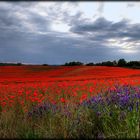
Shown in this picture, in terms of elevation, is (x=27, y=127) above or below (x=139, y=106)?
below

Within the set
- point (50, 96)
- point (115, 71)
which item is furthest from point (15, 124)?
point (115, 71)

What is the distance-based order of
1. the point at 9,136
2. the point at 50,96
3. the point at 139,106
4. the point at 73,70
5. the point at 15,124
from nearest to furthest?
the point at 139,106, the point at 9,136, the point at 15,124, the point at 50,96, the point at 73,70

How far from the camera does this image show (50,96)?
9305 mm

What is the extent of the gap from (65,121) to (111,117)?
77 centimetres

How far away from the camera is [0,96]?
9641mm

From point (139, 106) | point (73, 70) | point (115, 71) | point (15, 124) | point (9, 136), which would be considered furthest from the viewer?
point (73, 70)

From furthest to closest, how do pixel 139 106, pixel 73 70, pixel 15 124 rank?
pixel 73 70
pixel 15 124
pixel 139 106

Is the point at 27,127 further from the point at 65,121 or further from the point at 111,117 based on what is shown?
the point at 111,117

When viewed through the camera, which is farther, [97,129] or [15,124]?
[15,124]

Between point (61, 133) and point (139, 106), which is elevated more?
point (139, 106)

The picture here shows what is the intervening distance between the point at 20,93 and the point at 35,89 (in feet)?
5.23

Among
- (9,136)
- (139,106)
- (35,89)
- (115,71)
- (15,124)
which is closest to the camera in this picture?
(139,106)

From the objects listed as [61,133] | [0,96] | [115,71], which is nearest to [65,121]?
[61,133]

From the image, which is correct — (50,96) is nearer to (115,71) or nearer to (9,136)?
(9,136)
